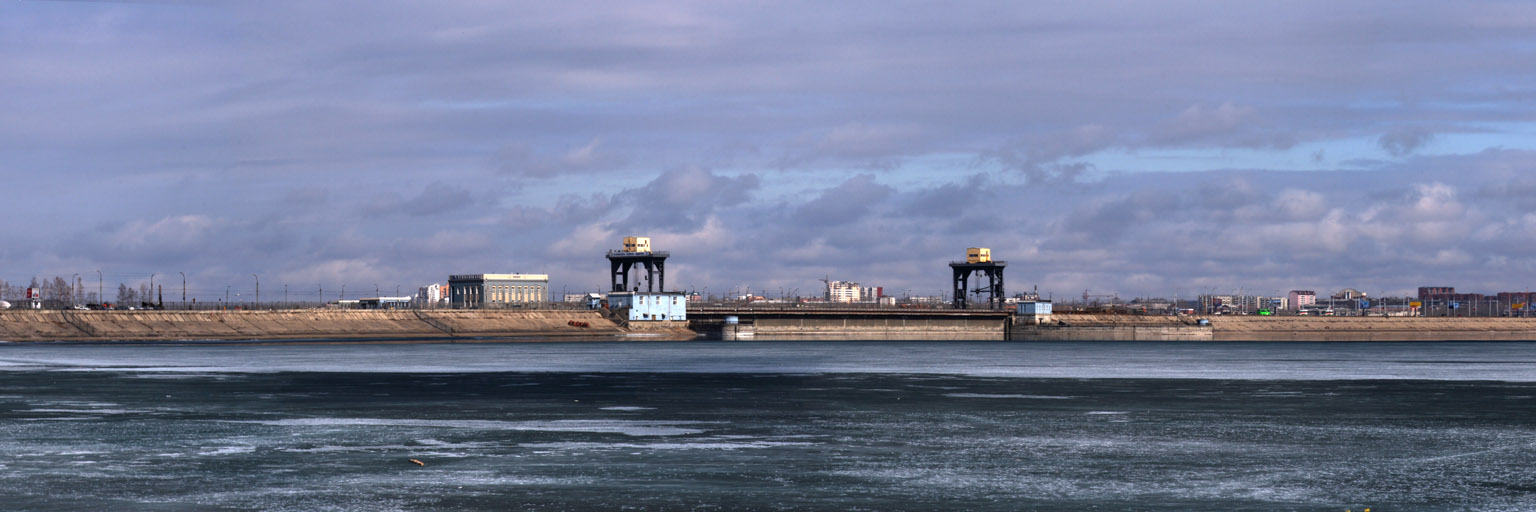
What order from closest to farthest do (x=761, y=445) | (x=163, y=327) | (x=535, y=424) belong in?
1. (x=761, y=445)
2. (x=535, y=424)
3. (x=163, y=327)

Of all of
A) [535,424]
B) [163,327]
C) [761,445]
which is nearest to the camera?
[761,445]

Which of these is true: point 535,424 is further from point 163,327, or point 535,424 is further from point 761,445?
point 163,327

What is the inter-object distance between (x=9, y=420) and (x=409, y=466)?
60.7ft

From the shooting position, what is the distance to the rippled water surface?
26188 millimetres

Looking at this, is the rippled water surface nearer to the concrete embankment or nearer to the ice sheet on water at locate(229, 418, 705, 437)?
the ice sheet on water at locate(229, 418, 705, 437)

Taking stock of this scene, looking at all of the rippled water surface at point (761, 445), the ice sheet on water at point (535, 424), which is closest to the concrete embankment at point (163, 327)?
the rippled water surface at point (761, 445)

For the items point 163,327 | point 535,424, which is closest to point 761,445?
point 535,424

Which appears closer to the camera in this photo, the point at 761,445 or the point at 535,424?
the point at 761,445

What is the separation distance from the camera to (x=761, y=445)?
35188mm

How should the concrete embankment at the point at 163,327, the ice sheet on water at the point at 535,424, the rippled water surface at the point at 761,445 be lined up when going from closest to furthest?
the rippled water surface at the point at 761,445 → the ice sheet on water at the point at 535,424 → the concrete embankment at the point at 163,327

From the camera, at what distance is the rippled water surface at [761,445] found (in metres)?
26.2

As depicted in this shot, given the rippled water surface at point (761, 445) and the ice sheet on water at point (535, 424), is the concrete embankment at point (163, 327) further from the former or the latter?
the ice sheet on water at point (535, 424)

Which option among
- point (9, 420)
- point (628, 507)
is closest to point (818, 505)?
point (628, 507)

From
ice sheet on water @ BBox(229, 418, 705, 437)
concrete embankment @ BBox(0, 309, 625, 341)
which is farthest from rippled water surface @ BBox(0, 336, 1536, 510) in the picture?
concrete embankment @ BBox(0, 309, 625, 341)
